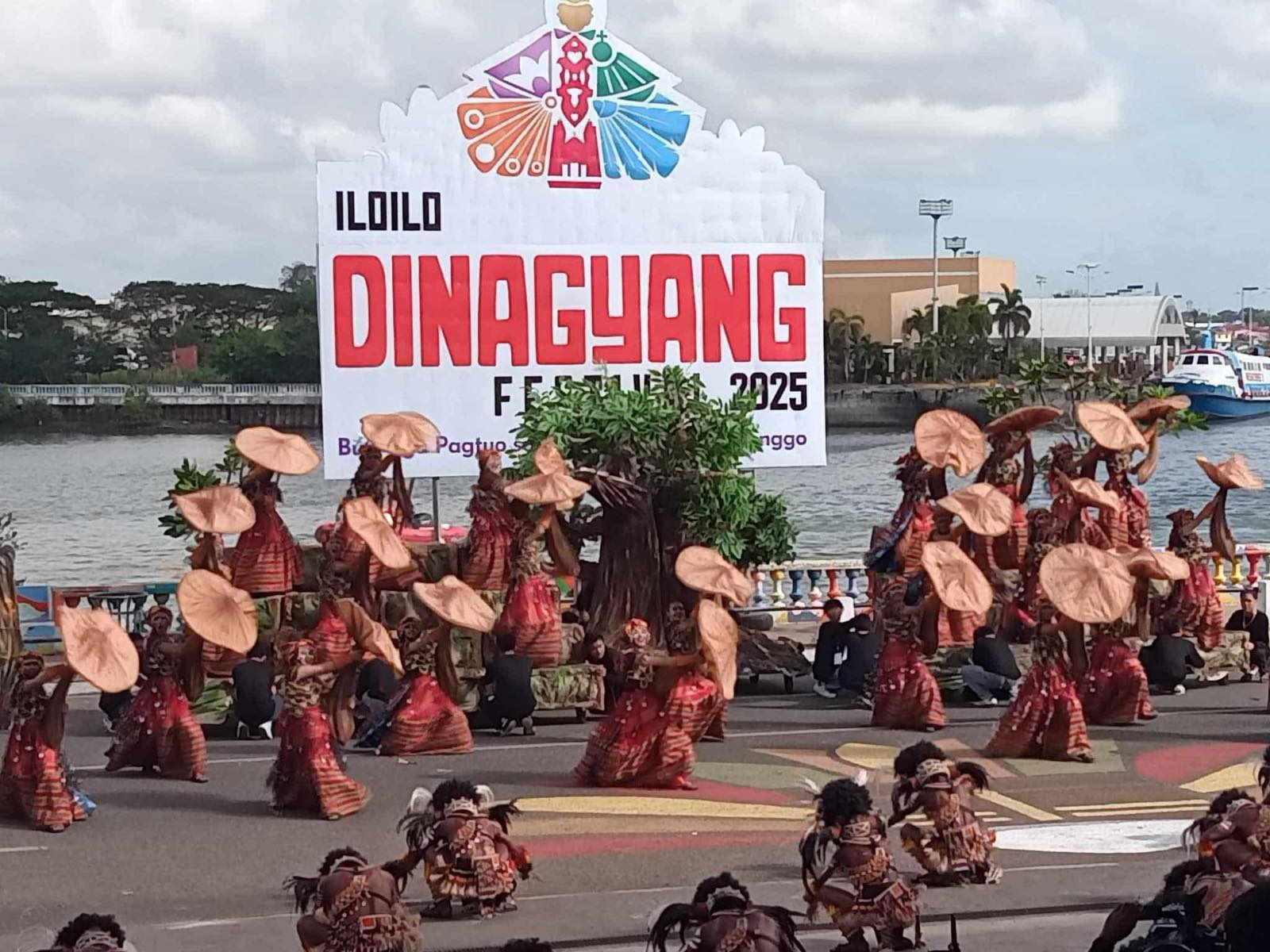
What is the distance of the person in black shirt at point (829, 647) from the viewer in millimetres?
14109

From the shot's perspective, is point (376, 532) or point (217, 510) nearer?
point (376, 532)

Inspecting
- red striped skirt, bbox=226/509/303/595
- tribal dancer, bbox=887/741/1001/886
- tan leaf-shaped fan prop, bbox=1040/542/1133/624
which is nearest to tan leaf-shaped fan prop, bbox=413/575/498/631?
red striped skirt, bbox=226/509/303/595

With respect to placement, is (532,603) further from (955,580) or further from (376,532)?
(955,580)

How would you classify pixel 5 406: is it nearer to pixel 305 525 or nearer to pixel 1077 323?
pixel 305 525

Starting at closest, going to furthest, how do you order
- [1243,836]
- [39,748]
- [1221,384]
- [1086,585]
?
[1243,836]
[39,748]
[1086,585]
[1221,384]

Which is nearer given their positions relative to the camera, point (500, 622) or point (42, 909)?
point (42, 909)

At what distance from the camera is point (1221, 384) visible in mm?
59031

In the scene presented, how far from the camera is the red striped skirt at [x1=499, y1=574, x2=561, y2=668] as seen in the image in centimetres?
1365

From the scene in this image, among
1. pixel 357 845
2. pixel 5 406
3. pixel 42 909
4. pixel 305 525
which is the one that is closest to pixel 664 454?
pixel 357 845

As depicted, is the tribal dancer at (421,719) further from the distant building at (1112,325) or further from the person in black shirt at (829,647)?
the distant building at (1112,325)

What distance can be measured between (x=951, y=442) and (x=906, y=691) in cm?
274

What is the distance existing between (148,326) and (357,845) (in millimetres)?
55009

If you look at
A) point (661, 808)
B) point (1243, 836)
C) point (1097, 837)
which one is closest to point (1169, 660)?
point (1097, 837)

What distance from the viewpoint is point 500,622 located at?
45.0ft
